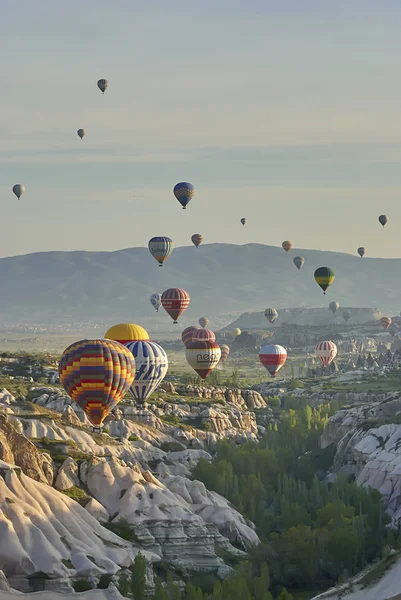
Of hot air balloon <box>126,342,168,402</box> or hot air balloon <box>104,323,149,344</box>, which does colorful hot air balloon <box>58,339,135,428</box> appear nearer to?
hot air balloon <box>126,342,168,402</box>

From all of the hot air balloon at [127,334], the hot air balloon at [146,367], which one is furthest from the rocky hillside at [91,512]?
the hot air balloon at [127,334]

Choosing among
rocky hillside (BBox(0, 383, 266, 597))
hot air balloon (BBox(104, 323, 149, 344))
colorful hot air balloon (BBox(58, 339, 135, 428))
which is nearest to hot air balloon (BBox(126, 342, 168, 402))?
hot air balloon (BBox(104, 323, 149, 344))

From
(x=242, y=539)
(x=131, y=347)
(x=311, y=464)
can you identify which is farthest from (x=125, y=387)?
(x=311, y=464)

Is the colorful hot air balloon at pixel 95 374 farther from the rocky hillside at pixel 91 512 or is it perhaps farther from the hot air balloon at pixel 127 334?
the hot air balloon at pixel 127 334

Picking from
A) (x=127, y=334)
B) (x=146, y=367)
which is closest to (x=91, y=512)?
(x=146, y=367)

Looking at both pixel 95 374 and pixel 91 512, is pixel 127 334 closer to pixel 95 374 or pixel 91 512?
pixel 95 374

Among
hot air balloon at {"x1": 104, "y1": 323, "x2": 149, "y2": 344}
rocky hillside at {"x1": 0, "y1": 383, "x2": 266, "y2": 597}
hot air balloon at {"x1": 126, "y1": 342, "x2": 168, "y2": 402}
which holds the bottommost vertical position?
rocky hillside at {"x1": 0, "y1": 383, "x2": 266, "y2": 597}
